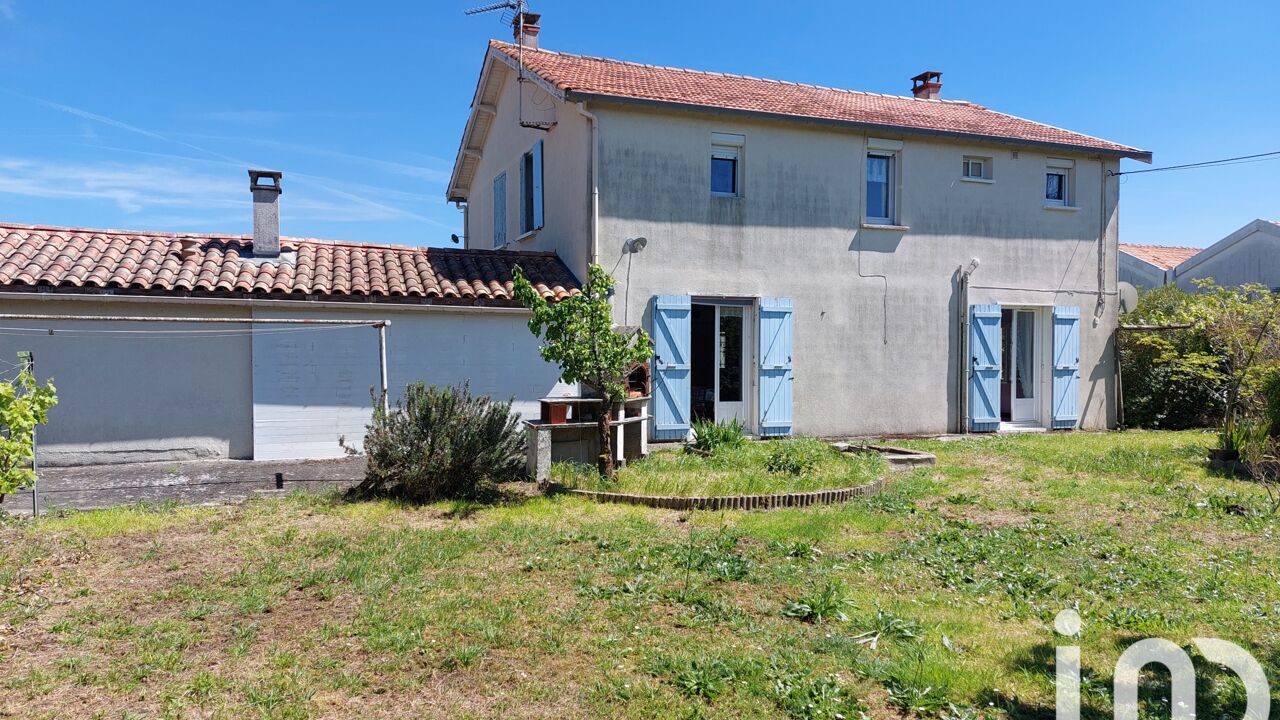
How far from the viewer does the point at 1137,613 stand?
4.61 m

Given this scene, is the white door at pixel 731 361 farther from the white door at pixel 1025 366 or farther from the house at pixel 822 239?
Answer: the white door at pixel 1025 366

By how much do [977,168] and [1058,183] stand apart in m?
1.79

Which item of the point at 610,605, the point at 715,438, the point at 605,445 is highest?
the point at 605,445

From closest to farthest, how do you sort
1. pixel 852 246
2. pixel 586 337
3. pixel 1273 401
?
pixel 586 337
pixel 1273 401
pixel 852 246

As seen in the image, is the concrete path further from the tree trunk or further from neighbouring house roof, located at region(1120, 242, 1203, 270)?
neighbouring house roof, located at region(1120, 242, 1203, 270)

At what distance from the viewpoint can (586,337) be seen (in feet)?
25.6

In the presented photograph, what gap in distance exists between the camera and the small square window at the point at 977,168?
1338 centimetres

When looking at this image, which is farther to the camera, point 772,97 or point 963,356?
point 963,356

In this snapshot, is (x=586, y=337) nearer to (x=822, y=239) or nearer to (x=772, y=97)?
(x=822, y=239)

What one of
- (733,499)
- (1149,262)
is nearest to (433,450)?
(733,499)

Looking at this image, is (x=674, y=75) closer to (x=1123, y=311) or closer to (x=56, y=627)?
(x=1123, y=311)

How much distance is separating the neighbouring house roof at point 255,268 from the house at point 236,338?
25 millimetres

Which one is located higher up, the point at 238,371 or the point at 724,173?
the point at 724,173

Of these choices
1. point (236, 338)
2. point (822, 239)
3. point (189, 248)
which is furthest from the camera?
point (822, 239)
